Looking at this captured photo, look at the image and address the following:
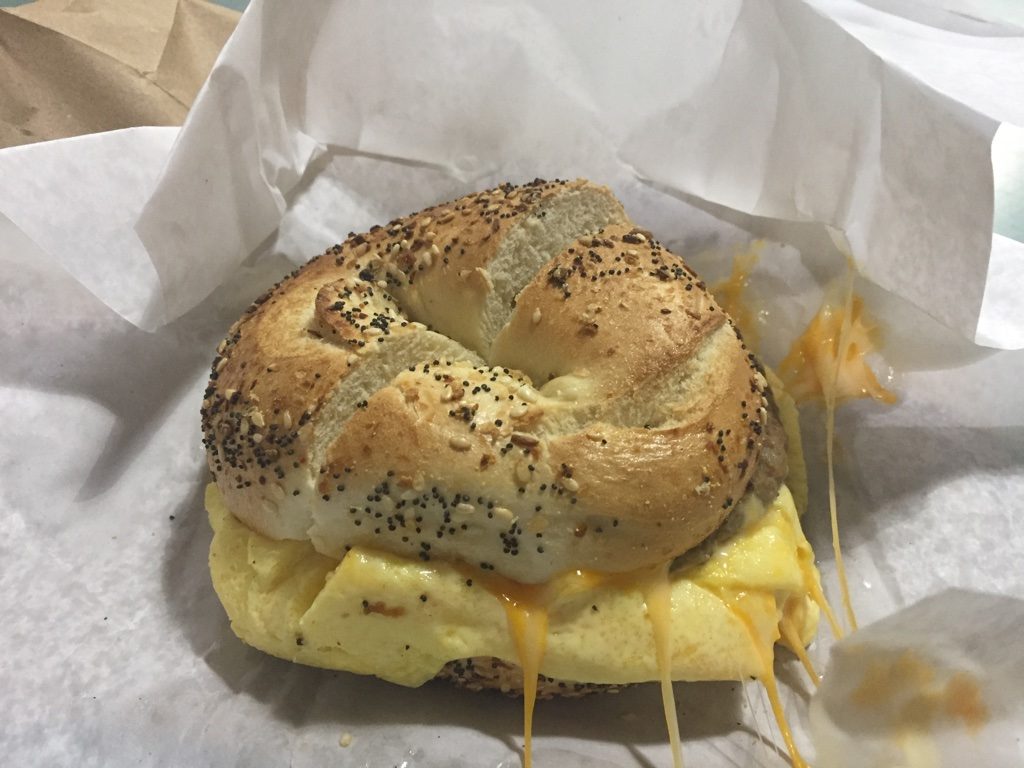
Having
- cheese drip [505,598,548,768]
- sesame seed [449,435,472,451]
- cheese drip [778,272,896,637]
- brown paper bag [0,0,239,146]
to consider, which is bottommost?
brown paper bag [0,0,239,146]

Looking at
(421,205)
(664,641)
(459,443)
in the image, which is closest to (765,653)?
(664,641)

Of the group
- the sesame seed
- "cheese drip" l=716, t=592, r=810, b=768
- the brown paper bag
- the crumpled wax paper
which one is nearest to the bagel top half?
the sesame seed

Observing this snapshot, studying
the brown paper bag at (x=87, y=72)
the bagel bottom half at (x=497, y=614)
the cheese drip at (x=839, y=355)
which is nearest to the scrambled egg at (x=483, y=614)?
the bagel bottom half at (x=497, y=614)

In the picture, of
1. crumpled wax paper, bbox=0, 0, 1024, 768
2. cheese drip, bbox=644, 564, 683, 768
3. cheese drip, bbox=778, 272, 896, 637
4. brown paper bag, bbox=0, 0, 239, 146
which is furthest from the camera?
brown paper bag, bbox=0, 0, 239, 146

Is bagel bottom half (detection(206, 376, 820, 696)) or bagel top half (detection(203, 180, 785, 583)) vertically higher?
bagel top half (detection(203, 180, 785, 583))

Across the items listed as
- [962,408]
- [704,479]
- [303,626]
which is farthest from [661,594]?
[962,408]

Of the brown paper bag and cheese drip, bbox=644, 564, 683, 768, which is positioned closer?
cheese drip, bbox=644, 564, 683, 768

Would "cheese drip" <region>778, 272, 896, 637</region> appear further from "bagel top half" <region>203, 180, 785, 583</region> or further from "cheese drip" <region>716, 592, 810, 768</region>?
"cheese drip" <region>716, 592, 810, 768</region>
